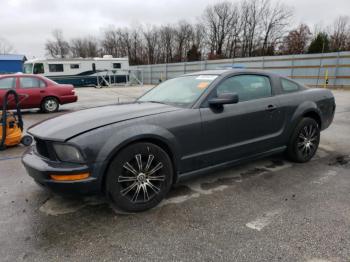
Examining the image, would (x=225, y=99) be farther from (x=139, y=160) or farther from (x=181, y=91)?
(x=139, y=160)

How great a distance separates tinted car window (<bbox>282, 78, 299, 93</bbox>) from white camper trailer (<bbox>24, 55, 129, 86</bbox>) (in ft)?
78.4

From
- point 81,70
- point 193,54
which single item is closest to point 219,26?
point 193,54

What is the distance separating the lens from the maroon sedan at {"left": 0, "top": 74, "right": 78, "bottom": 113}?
876 centimetres

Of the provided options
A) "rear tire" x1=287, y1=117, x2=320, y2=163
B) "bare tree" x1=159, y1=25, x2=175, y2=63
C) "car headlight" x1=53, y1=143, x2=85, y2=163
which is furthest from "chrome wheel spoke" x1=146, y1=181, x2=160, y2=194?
"bare tree" x1=159, y1=25, x2=175, y2=63

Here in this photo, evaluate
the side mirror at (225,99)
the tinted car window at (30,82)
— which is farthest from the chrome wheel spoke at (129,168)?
the tinted car window at (30,82)

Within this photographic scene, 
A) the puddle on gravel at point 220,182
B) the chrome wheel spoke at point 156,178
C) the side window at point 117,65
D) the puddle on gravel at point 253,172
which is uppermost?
the side window at point 117,65

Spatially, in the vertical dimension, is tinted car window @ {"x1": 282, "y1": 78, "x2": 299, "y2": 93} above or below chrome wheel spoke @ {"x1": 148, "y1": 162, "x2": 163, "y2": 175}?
above

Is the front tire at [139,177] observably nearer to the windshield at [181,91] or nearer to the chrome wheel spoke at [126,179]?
the chrome wheel spoke at [126,179]

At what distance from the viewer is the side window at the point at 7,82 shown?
28.4 ft

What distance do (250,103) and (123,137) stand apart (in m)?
1.82

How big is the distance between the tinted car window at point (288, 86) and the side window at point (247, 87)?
1.03ft

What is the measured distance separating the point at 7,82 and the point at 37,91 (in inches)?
36.6

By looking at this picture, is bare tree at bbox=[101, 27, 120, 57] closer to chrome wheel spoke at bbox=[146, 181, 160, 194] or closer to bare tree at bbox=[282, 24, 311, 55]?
bare tree at bbox=[282, 24, 311, 55]

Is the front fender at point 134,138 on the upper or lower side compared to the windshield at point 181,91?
lower
